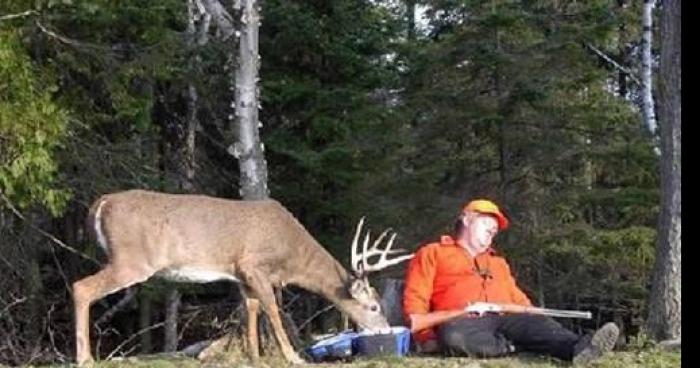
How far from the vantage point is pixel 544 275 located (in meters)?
15.0

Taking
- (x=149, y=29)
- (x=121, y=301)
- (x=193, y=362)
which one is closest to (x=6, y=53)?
(x=149, y=29)

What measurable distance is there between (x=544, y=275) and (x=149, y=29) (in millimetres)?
6286

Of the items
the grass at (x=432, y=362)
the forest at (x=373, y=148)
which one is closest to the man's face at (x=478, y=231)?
the grass at (x=432, y=362)

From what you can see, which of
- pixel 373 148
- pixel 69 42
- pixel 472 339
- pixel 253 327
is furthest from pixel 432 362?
pixel 373 148

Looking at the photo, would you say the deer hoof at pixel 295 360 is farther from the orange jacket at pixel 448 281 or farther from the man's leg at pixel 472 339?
the man's leg at pixel 472 339

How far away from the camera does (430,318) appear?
6902 mm

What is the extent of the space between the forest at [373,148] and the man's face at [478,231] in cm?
564

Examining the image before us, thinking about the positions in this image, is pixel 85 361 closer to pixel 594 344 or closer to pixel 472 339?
pixel 472 339

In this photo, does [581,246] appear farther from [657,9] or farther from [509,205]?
[657,9]

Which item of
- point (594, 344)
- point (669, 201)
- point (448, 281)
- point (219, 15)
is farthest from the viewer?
point (219, 15)

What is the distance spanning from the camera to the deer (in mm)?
7082

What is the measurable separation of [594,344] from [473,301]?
3.38 feet

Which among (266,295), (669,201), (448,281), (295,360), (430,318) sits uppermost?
(669,201)

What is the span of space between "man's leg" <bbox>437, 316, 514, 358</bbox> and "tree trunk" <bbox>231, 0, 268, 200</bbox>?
2744mm
